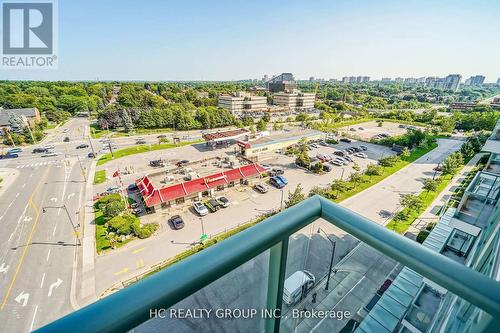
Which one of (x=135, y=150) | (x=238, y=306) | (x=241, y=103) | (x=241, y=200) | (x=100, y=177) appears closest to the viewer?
(x=238, y=306)

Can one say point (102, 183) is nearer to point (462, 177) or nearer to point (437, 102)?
point (462, 177)

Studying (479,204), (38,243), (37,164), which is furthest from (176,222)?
(37,164)

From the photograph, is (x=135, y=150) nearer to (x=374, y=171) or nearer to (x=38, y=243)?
(x=38, y=243)

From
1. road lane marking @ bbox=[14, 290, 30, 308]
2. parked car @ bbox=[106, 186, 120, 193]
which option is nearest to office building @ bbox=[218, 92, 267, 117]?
parked car @ bbox=[106, 186, 120, 193]

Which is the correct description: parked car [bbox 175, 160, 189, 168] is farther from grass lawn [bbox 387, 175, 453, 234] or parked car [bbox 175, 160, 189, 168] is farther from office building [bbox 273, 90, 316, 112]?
office building [bbox 273, 90, 316, 112]

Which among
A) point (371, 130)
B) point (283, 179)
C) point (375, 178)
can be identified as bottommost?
point (283, 179)
